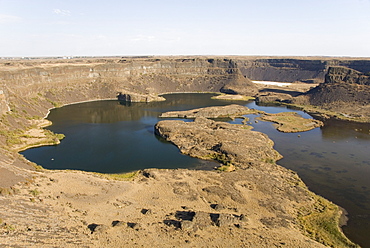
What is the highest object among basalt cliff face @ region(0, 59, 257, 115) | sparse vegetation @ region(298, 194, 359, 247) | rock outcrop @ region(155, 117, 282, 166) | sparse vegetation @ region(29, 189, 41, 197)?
basalt cliff face @ region(0, 59, 257, 115)

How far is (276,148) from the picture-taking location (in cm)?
6053

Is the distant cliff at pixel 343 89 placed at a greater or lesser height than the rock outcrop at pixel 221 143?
greater

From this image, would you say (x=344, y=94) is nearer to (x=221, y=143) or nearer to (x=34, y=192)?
(x=221, y=143)

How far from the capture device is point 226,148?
181ft

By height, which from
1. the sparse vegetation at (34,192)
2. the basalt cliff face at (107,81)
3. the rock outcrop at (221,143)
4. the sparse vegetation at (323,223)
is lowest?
the sparse vegetation at (323,223)

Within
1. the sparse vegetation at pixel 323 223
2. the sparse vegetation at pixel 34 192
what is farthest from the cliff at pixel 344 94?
the sparse vegetation at pixel 34 192

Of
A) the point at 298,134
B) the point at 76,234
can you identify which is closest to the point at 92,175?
the point at 76,234

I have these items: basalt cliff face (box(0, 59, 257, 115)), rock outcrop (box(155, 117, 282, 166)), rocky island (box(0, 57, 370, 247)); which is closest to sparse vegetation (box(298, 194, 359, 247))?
rocky island (box(0, 57, 370, 247))

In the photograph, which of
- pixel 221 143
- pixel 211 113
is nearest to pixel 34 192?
pixel 221 143

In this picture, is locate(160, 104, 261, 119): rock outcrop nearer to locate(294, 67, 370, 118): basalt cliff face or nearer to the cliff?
locate(294, 67, 370, 118): basalt cliff face

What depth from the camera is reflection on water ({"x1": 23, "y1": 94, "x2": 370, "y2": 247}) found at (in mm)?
41750

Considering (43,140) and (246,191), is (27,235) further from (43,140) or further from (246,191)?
(43,140)

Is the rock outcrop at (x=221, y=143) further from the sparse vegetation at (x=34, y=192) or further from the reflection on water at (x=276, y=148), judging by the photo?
the sparse vegetation at (x=34, y=192)

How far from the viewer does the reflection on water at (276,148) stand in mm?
41750
